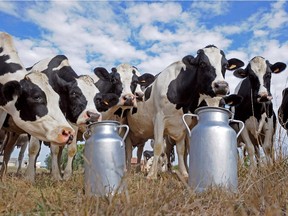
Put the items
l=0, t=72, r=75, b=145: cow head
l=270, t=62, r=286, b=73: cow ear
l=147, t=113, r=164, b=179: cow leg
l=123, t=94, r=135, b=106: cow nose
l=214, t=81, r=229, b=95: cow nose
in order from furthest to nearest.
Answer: l=270, t=62, r=286, b=73: cow ear, l=123, t=94, r=135, b=106: cow nose, l=147, t=113, r=164, b=179: cow leg, l=214, t=81, r=229, b=95: cow nose, l=0, t=72, r=75, b=145: cow head

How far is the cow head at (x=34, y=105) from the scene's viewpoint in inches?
196

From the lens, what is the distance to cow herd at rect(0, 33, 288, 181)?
5.20m

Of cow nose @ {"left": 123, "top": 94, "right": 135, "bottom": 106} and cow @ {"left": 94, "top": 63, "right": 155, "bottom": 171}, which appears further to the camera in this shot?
cow @ {"left": 94, "top": 63, "right": 155, "bottom": 171}

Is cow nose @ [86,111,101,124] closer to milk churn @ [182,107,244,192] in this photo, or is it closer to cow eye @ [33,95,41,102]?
cow eye @ [33,95,41,102]

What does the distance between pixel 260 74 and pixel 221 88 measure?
2.26 metres

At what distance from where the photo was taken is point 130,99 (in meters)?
8.03

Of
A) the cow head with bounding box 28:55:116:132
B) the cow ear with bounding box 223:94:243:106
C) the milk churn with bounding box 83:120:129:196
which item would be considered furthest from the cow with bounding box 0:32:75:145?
the cow ear with bounding box 223:94:243:106

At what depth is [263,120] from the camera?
7.93 meters

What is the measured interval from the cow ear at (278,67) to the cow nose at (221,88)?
2722 millimetres

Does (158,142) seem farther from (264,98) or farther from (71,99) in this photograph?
(264,98)

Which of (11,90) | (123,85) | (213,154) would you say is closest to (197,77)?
(123,85)

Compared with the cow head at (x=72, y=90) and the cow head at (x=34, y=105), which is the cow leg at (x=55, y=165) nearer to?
the cow head at (x=72, y=90)

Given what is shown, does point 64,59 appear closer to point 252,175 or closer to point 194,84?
point 194,84

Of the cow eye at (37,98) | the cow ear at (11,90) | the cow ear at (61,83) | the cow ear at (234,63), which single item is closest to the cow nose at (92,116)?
the cow ear at (61,83)
